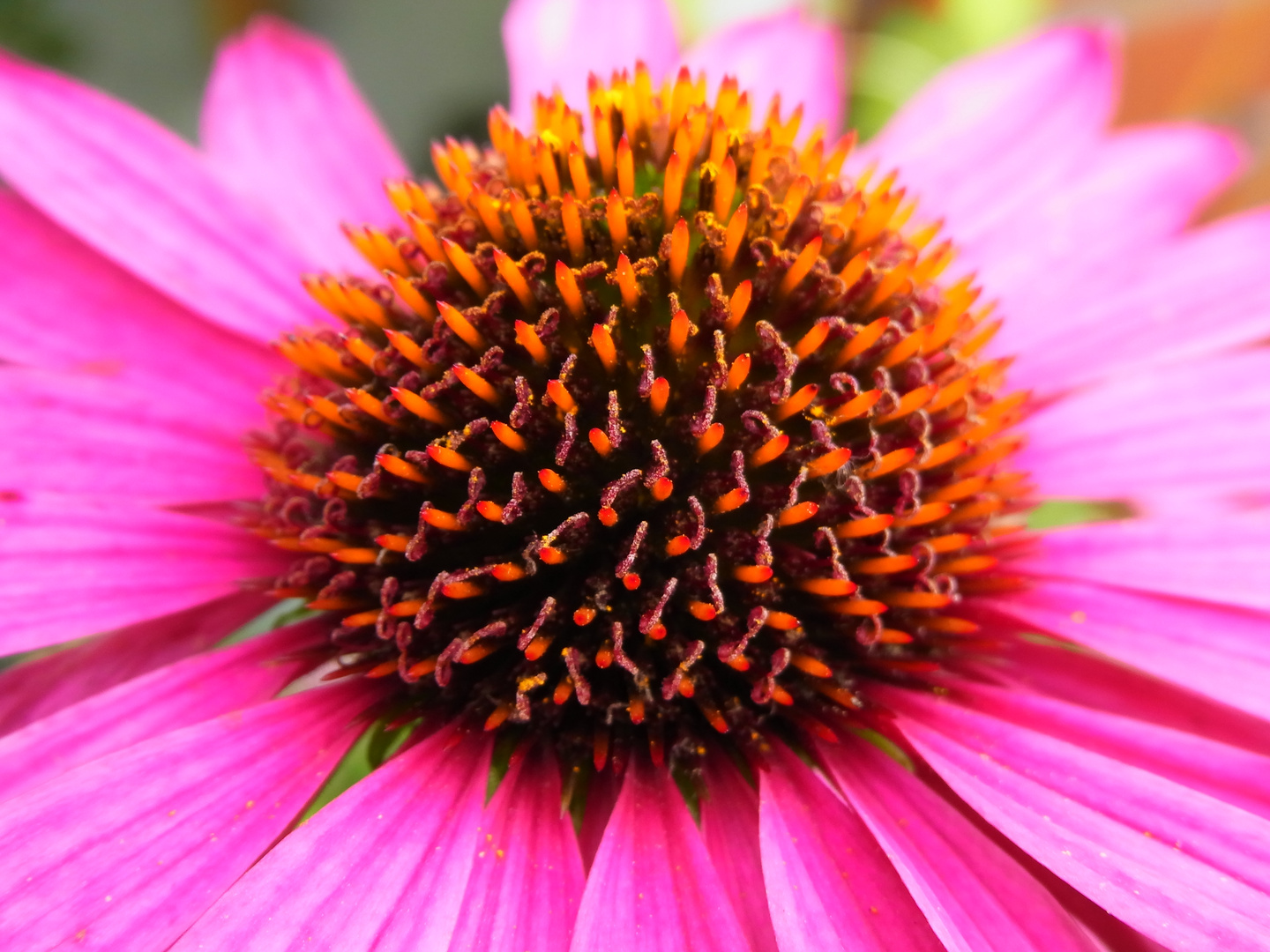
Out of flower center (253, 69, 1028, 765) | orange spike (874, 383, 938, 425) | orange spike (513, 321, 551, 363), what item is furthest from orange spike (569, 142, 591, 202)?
orange spike (874, 383, 938, 425)

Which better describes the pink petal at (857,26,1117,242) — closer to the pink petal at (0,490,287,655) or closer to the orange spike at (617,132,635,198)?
the orange spike at (617,132,635,198)

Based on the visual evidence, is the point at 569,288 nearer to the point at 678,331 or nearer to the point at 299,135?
the point at 678,331

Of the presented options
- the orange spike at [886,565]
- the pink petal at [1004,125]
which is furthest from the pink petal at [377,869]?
the pink petal at [1004,125]

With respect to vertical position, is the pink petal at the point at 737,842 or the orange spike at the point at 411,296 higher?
the orange spike at the point at 411,296

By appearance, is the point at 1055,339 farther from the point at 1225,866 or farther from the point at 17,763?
the point at 17,763

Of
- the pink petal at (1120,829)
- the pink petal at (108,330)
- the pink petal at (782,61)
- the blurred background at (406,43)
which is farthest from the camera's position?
the blurred background at (406,43)

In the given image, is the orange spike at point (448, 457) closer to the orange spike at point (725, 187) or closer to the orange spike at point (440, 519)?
the orange spike at point (440, 519)

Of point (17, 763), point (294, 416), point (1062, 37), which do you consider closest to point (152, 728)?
point (17, 763)

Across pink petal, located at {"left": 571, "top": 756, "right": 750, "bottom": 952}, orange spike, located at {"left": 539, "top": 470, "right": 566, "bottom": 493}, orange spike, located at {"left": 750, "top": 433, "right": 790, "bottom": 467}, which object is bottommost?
pink petal, located at {"left": 571, "top": 756, "right": 750, "bottom": 952}
